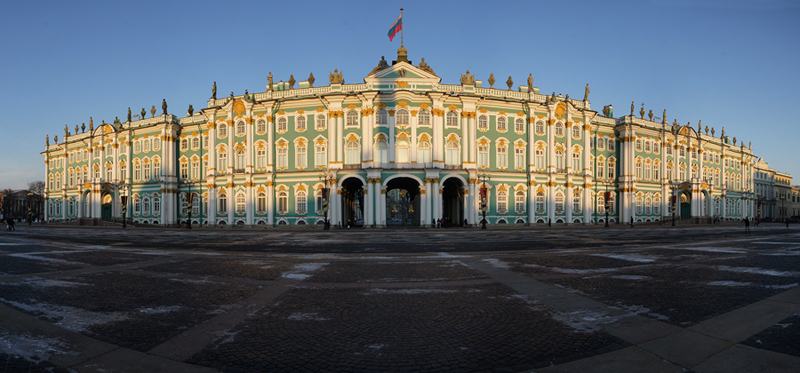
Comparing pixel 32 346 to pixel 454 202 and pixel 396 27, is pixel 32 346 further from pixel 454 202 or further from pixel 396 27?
pixel 454 202

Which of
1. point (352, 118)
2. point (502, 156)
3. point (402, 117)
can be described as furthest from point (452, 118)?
point (352, 118)

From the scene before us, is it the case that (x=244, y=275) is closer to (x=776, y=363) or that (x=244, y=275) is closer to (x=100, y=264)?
(x=100, y=264)

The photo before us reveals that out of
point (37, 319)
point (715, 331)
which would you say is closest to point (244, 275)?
point (37, 319)

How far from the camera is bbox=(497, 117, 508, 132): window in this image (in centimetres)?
4750

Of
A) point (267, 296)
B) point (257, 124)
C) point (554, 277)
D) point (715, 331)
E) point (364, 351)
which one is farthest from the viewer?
point (257, 124)

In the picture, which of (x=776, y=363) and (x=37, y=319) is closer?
(x=776, y=363)

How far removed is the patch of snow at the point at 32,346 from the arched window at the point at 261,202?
4371 cm

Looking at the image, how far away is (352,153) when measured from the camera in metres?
45.3

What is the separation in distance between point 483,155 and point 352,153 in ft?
49.0

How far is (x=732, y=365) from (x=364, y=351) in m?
3.98

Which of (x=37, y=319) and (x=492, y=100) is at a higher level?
(x=492, y=100)

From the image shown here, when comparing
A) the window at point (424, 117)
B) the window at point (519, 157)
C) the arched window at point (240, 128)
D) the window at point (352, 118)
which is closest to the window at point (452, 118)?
the window at point (424, 117)

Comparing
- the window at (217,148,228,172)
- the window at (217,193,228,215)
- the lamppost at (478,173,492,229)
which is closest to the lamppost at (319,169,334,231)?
the window at (217,148,228,172)

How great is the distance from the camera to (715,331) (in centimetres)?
550
